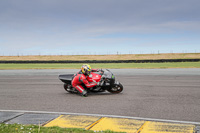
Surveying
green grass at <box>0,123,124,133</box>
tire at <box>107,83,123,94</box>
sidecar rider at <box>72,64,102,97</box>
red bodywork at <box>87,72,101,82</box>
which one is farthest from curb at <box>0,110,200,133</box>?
tire at <box>107,83,123,94</box>

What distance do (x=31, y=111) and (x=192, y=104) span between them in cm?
542

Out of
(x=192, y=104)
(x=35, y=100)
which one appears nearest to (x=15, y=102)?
(x=35, y=100)

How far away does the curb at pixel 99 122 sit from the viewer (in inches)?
225

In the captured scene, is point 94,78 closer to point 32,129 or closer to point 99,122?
point 99,122

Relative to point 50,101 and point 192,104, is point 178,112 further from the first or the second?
point 50,101

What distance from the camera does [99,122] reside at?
6.30m

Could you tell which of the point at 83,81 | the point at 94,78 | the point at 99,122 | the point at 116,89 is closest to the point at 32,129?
the point at 99,122

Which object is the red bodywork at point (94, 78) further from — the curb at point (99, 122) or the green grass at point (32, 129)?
the green grass at point (32, 129)

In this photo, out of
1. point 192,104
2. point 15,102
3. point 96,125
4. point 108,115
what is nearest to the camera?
point 96,125

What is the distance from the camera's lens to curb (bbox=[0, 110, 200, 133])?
5707mm

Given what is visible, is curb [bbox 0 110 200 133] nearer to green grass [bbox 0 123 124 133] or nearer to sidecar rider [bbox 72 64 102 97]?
green grass [bbox 0 123 124 133]

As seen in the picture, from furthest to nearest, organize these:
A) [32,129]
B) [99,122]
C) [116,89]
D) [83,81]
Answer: [116,89] < [83,81] < [99,122] < [32,129]

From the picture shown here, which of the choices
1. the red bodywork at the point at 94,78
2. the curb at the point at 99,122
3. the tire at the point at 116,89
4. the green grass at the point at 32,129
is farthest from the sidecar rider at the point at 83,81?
the green grass at the point at 32,129

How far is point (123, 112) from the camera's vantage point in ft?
24.3
